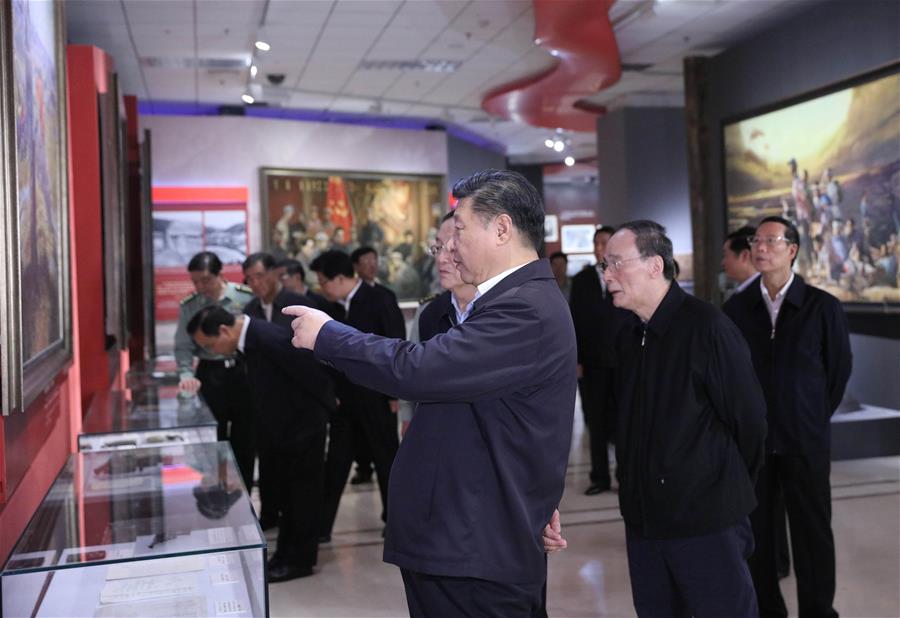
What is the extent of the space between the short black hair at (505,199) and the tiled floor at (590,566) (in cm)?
267

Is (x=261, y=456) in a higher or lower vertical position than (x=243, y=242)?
lower

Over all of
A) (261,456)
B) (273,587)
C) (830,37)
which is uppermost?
(830,37)

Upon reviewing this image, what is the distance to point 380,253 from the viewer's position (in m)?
14.4

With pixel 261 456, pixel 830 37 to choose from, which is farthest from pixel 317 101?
pixel 261 456

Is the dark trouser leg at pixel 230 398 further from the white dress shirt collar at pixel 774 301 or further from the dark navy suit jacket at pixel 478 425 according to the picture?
the dark navy suit jacket at pixel 478 425

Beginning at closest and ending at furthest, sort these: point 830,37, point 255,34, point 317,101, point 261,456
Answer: point 261,456 < point 830,37 < point 255,34 < point 317,101

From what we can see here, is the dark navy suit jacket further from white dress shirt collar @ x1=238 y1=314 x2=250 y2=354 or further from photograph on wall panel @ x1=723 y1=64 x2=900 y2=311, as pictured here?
photograph on wall panel @ x1=723 y1=64 x2=900 y2=311

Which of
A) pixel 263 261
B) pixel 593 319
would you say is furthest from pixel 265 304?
pixel 593 319

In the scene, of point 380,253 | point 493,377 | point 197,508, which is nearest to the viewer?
point 493,377

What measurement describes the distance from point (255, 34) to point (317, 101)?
156 inches

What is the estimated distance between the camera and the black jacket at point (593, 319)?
22.4 feet

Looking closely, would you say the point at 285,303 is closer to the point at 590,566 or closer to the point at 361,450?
the point at 361,450

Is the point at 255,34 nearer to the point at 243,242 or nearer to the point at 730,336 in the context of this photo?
the point at 243,242

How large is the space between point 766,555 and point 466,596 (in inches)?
93.2
